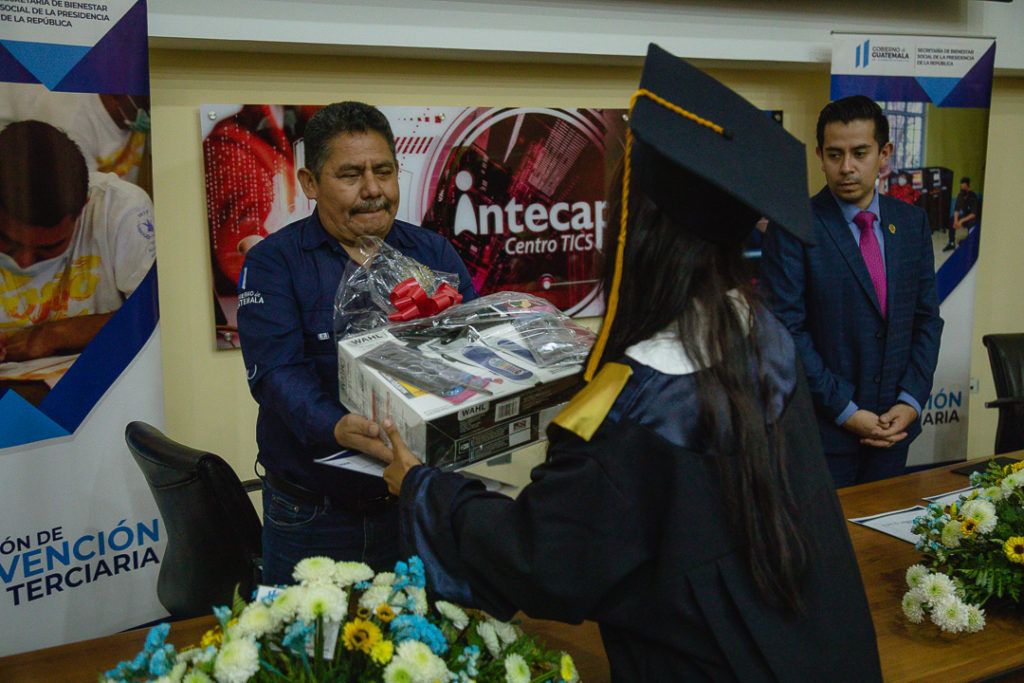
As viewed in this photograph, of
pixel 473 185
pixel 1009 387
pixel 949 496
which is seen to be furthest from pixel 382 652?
pixel 1009 387

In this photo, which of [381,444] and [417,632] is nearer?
[417,632]

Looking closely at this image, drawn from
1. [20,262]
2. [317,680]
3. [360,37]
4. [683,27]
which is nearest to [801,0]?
[683,27]

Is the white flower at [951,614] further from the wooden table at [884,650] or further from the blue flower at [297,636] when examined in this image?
the blue flower at [297,636]

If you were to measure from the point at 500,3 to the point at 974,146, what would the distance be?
2.45 metres

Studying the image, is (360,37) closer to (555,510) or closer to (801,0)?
(801,0)

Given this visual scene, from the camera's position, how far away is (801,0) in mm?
3998

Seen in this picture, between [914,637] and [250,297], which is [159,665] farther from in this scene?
[914,637]

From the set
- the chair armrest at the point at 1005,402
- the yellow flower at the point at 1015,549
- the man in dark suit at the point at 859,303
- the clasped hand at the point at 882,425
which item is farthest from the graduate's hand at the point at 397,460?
the chair armrest at the point at 1005,402

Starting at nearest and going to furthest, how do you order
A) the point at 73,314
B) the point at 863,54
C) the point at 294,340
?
the point at 294,340 < the point at 73,314 < the point at 863,54

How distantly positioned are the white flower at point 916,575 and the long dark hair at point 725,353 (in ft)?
2.06

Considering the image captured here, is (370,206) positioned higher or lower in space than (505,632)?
higher

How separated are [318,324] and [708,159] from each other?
1150 mm

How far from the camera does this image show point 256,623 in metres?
0.99

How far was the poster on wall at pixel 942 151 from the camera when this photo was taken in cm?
390
